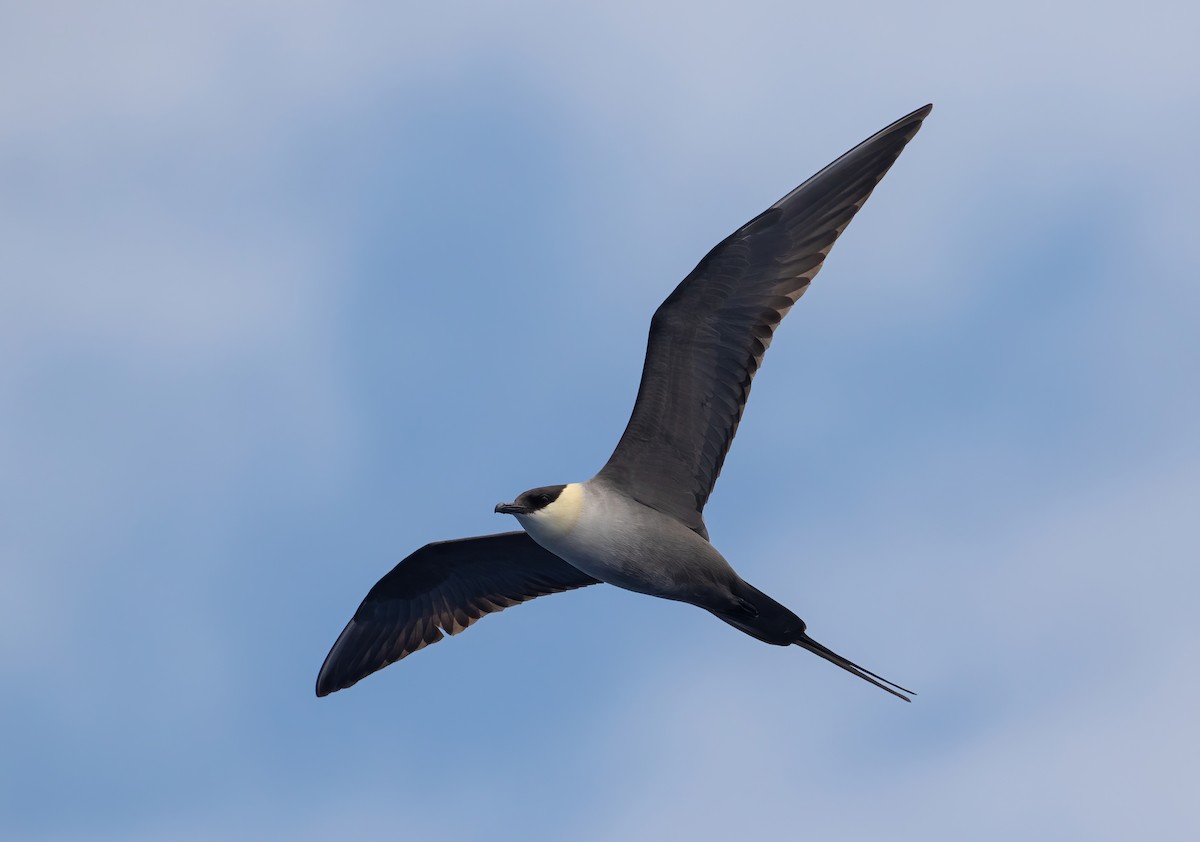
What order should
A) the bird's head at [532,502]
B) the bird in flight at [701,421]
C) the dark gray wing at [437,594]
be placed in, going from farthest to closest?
the dark gray wing at [437,594] → the bird in flight at [701,421] → the bird's head at [532,502]

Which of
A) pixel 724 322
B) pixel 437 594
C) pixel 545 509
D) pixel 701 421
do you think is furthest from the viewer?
pixel 437 594

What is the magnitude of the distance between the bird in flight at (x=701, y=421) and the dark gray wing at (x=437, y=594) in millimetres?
1433

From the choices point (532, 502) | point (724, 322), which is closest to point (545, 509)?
point (532, 502)

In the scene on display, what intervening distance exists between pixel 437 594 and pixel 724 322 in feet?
13.5

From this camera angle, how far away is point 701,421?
41.4 feet

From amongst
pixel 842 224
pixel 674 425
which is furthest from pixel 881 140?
pixel 674 425

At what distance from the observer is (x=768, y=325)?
40.6 ft

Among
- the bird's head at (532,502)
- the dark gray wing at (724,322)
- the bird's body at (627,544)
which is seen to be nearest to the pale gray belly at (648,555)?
the bird's body at (627,544)

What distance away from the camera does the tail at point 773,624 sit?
1221 cm

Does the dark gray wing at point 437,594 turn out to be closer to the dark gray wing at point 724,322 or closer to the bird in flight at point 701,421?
the bird in flight at point 701,421

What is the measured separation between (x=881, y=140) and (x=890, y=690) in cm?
450

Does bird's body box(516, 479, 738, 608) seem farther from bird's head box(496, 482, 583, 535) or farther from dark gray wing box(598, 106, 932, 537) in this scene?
dark gray wing box(598, 106, 932, 537)

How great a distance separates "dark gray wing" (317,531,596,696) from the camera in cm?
1389

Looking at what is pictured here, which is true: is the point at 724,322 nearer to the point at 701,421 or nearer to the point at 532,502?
the point at 701,421
